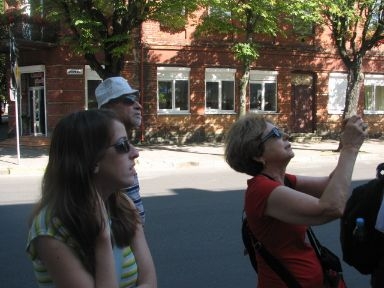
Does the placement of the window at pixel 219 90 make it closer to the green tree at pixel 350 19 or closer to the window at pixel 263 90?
the window at pixel 263 90

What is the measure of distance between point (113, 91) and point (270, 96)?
22.5 metres

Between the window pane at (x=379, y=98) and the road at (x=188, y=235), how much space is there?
19105 mm

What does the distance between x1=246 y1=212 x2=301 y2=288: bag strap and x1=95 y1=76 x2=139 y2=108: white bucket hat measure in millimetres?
1394

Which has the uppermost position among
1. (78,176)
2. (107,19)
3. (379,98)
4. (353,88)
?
(107,19)

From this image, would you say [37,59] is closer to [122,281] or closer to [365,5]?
[365,5]

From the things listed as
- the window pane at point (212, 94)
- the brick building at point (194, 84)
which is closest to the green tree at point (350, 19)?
the brick building at point (194, 84)

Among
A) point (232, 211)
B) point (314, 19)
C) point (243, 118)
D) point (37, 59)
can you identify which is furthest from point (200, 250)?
point (37, 59)

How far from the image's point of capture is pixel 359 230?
2.65 meters

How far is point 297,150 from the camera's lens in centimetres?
2020

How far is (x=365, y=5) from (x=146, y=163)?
939cm

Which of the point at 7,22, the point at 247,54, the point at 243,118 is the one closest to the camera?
the point at 243,118

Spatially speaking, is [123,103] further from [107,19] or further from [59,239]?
[107,19]

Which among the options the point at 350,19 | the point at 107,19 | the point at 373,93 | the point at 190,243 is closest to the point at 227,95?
the point at 350,19

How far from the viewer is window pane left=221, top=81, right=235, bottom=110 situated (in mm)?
24250
